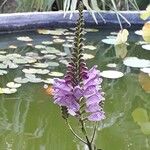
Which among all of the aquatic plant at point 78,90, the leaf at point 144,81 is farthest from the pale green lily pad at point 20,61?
the aquatic plant at point 78,90

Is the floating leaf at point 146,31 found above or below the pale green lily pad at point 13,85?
above

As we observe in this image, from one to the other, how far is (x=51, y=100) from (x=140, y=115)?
379 mm

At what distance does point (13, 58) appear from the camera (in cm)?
258

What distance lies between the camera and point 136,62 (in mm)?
2611

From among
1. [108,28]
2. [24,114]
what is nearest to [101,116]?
[24,114]

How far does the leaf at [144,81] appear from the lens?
2.30 m

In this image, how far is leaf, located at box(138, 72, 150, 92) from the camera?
230 centimetres

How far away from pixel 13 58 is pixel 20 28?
74cm

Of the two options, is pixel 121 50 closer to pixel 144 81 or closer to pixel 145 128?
pixel 144 81

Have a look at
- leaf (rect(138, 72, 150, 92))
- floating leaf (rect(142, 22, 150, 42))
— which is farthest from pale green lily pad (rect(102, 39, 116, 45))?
leaf (rect(138, 72, 150, 92))

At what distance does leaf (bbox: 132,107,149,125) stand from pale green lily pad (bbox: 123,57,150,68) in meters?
0.51

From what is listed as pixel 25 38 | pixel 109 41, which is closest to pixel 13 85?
pixel 25 38

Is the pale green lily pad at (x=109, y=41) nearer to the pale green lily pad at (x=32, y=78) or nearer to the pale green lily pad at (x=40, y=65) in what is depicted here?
the pale green lily pad at (x=40, y=65)

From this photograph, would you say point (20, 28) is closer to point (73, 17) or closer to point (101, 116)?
point (73, 17)
